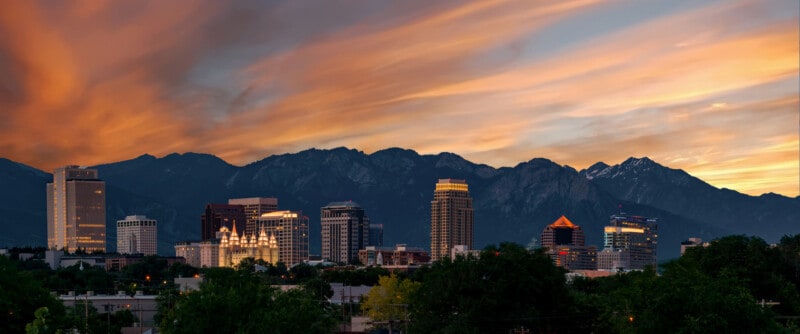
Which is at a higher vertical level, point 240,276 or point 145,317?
point 240,276

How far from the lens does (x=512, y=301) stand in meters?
81.4

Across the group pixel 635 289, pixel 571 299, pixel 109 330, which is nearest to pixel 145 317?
pixel 109 330

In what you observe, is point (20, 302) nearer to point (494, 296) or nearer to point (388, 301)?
point (494, 296)

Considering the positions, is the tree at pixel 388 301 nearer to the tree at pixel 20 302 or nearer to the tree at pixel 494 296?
the tree at pixel 494 296

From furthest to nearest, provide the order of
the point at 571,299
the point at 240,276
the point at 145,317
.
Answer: the point at 145,317 < the point at 571,299 < the point at 240,276

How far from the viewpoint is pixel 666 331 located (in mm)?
59188

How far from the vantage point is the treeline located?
56281 millimetres

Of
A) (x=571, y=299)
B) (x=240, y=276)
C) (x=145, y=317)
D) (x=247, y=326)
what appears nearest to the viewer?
(x=247, y=326)

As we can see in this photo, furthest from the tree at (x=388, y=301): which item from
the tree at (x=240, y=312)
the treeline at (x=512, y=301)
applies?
the tree at (x=240, y=312)

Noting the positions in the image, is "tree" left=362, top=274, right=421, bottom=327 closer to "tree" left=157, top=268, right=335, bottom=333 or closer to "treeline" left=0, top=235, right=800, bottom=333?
"treeline" left=0, top=235, right=800, bottom=333

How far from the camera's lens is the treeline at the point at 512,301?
5628 centimetres

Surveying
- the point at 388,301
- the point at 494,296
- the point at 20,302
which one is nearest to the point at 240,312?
the point at 20,302

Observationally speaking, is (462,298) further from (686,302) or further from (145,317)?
(145,317)

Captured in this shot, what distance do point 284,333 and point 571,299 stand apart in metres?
37.5
